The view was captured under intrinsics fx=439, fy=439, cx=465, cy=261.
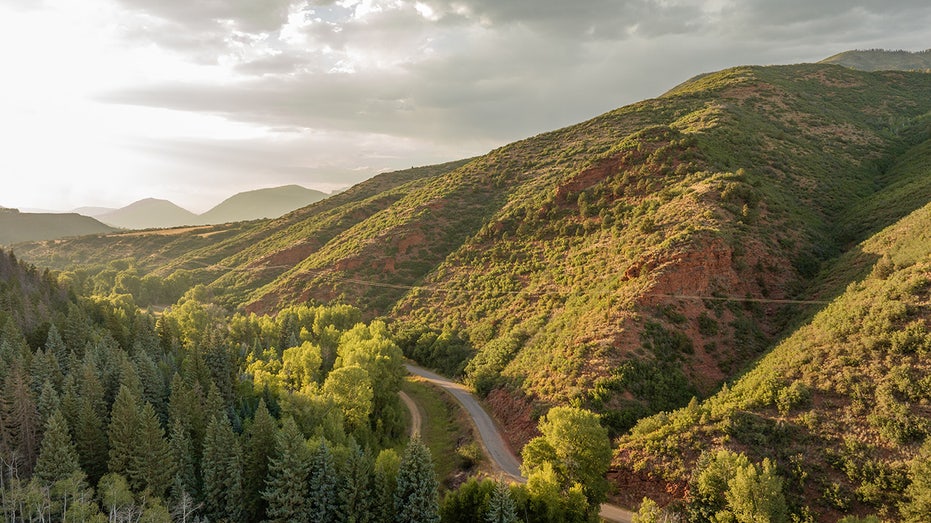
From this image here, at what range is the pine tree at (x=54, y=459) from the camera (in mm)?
29141

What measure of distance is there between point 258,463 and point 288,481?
4539mm

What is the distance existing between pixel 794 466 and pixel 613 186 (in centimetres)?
5208

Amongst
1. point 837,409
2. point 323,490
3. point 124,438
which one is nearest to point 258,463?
point 323,490

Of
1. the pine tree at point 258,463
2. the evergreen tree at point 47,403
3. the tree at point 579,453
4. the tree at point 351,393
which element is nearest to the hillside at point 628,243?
the tree at point 579,453

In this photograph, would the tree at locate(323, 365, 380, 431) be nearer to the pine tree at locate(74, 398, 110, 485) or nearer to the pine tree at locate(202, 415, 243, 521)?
the pine tree at locate(202, 415, 243, 521)

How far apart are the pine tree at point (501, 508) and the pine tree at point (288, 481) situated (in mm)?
12912

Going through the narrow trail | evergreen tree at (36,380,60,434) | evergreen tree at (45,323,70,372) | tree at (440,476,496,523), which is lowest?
the narrow trail

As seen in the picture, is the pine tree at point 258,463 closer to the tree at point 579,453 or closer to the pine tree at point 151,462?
the pine tree at point 151,462

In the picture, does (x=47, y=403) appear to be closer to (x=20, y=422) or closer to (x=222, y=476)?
(x=20, y=422)

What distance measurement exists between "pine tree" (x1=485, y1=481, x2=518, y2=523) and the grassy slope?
41.9ft

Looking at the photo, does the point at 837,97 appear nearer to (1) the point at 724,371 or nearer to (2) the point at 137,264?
(1) the point at 724,371

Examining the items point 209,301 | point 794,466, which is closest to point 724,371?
point 794,466

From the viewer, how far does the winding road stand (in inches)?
1342

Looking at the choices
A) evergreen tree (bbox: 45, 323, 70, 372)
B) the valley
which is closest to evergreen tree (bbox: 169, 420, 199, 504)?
the valley
